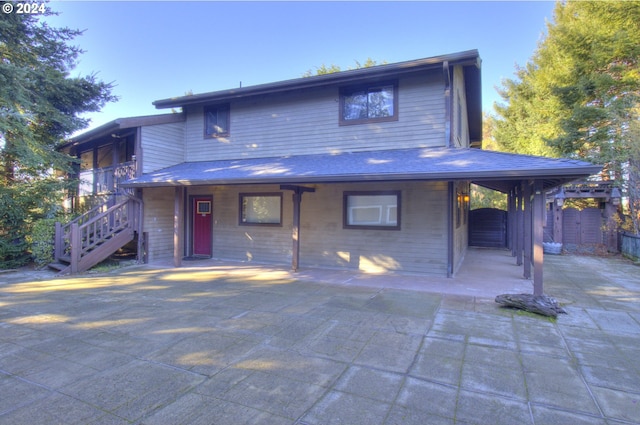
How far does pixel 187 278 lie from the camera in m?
7.91

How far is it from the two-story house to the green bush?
2.12 metres

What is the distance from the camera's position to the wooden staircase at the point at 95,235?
8.30m

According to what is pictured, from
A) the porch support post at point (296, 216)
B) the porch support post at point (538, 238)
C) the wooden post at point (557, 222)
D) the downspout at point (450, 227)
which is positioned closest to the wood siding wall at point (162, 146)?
the porch support post at point (296, 216)

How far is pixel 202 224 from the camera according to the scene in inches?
439

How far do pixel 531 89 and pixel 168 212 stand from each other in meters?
21.7

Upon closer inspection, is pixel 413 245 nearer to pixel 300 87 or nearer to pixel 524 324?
pixel 524 324

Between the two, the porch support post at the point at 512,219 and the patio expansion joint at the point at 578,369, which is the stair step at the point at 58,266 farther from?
the porch support post at the point at 512,219

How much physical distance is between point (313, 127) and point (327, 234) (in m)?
3.01

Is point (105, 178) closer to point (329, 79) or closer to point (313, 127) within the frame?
point (313, 127)

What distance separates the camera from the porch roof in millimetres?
5730

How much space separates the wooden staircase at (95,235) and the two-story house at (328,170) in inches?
13.3

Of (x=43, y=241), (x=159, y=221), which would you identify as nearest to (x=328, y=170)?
(x=159, y=221)

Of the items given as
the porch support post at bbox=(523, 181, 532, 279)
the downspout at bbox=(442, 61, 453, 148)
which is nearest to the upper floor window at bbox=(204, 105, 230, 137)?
the downspout at bbox=(442, 61, 453, 148)

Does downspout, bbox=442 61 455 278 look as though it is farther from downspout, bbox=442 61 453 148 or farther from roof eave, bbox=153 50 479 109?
roof eave, bbox=153 50 479 109
